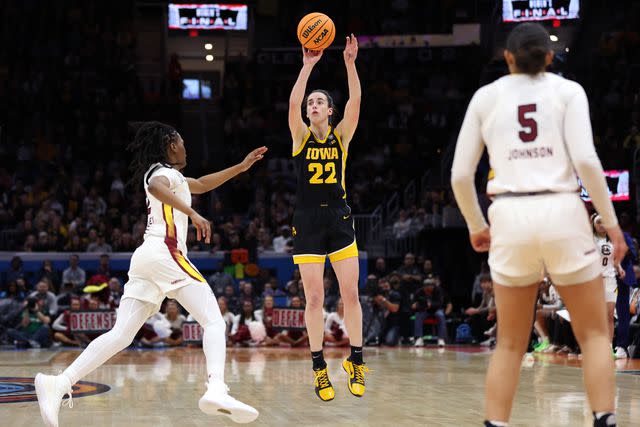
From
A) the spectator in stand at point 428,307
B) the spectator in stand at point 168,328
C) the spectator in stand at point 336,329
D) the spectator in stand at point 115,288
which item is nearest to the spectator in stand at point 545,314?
the spectator in stand at point 428,307

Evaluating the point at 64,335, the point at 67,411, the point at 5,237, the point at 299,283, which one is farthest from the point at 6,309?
the point at 67,411

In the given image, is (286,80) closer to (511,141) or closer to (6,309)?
(6,309)

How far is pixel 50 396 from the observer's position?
538 cm

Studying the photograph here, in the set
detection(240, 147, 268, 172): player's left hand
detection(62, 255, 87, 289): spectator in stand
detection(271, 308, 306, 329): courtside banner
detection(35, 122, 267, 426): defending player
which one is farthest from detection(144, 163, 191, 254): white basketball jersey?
detection(62, 255, 87, 289): spectator in stand

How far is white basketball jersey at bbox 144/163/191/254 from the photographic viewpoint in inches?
222

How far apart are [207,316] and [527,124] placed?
8.12 feet

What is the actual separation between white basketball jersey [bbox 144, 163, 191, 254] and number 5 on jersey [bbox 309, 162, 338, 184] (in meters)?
1.29

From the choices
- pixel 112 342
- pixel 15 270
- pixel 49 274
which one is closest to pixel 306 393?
pixel 112 342

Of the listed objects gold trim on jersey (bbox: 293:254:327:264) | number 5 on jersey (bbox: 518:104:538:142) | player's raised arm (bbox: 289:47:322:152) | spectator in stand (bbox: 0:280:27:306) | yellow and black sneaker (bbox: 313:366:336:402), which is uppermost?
player's raised arm (bbox: 289:47:322:152)

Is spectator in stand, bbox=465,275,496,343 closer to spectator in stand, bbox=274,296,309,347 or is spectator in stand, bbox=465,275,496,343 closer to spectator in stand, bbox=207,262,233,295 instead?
spectator in stand, bbox=274,296,309,347

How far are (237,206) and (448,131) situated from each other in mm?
6003

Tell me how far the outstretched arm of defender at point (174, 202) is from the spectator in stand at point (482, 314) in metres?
10.8

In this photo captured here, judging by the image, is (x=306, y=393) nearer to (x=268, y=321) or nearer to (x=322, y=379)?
(x=322, y=379)

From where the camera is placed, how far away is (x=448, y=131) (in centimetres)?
2348
